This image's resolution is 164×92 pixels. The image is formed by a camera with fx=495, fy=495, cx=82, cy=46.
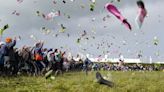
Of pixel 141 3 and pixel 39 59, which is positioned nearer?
pixel 141 3

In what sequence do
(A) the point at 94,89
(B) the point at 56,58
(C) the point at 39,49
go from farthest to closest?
(B) the point at 56,58 < (C) the point at 39,49 < (A) the point at 94,89

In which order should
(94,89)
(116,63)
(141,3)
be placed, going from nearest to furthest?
(141,3)
(94,89)
(116,63)

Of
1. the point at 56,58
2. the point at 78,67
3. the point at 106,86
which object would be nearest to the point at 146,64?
the point at 78,67

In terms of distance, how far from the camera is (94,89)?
683 inches

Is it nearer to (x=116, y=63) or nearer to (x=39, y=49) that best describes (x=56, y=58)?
(x=39, y=49)

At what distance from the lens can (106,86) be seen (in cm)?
1806

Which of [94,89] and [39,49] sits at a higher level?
[39,49]

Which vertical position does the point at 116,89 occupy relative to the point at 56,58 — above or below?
below

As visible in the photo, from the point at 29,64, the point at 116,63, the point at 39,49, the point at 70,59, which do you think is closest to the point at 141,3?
the point at 39,49

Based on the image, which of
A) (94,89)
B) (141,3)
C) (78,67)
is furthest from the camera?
(78,67)

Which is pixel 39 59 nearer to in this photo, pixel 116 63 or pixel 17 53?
pixel 17 53

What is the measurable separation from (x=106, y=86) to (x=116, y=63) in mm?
67206

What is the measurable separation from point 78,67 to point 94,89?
40709mm

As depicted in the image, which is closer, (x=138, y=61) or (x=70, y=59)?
(x=70, y=59)
